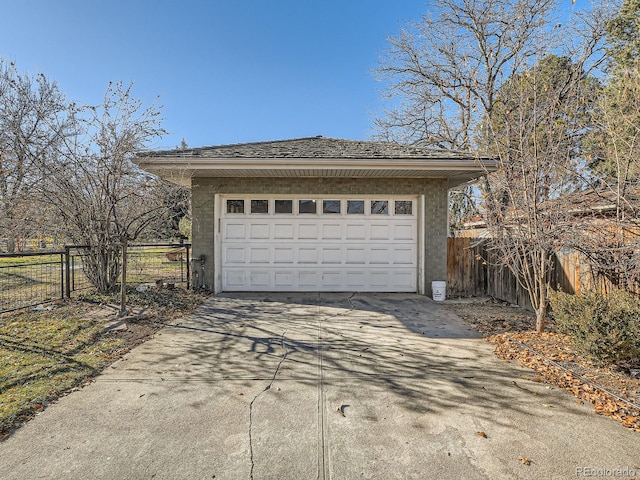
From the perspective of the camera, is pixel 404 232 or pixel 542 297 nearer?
pixel 542 297

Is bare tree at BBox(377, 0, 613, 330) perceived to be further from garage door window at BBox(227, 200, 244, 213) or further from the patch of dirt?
garage door window at BBox(227, 200, 244, 213)

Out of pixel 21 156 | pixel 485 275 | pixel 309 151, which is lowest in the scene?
pixel 485 275

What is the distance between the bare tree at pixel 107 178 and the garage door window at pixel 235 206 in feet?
6.93

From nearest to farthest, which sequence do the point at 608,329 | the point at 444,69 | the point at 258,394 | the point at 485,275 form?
the point at 258,394
the point at 608,329
the point at 485,275
the point at 444,69

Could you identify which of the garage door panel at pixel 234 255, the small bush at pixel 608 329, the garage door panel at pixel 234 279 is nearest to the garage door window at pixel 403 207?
the garage door panel at pixel 234 255

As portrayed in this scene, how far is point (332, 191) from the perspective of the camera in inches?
328

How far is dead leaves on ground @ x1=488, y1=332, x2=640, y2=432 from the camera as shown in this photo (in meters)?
2.90

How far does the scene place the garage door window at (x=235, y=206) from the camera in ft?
27.8

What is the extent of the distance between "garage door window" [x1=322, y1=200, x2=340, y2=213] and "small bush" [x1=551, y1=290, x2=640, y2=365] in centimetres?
545

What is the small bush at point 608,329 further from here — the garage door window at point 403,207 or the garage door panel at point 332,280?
the garage door panel at point 332,280

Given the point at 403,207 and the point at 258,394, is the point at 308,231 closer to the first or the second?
the point at 403,207

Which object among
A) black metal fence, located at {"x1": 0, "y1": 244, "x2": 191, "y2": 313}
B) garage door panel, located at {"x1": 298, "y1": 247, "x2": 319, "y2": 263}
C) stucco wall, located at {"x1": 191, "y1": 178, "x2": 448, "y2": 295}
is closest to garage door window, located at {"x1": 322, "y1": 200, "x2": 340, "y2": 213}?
stucco wall, located at {"x1": 191, "y1": 178, "x2": 448, "y2": 295}

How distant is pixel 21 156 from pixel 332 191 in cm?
762

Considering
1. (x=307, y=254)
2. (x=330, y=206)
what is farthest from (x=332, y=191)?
(x=307, y=254)
